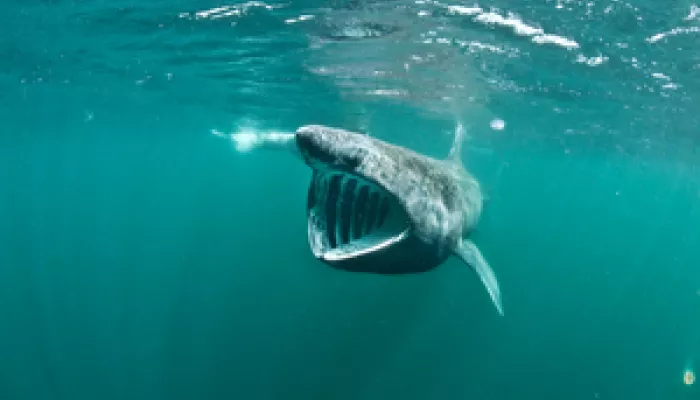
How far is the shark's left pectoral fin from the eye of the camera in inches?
233

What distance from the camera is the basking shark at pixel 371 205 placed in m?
3.38

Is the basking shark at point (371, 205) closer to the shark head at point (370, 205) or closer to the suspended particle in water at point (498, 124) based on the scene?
the shark head at point (370, 205)

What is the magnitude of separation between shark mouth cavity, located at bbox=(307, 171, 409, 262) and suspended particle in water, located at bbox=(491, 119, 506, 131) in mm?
20724

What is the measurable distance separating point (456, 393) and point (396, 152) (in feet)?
44.5

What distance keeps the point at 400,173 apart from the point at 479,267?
118 inches

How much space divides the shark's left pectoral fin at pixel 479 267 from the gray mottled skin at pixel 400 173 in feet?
2.38

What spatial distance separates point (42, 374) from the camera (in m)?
16.9

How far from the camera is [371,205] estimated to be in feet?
13.6

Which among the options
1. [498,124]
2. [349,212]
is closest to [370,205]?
[349,212]

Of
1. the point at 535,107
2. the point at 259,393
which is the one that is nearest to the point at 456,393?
the point at 259,393

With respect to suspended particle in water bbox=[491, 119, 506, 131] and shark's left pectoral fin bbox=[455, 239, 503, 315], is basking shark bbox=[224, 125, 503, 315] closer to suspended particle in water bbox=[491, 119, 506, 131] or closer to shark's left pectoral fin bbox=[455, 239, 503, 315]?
shark's left pectoral fin bbox=[455, 239, 503, 315]

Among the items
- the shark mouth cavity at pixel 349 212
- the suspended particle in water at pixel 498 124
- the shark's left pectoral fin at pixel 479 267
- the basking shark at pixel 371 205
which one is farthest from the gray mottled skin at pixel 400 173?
the suspended particle in water at pixel 498 124

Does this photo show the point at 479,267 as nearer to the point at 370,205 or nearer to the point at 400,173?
the point at 370,205

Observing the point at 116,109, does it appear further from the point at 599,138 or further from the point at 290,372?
the point at 599,138
